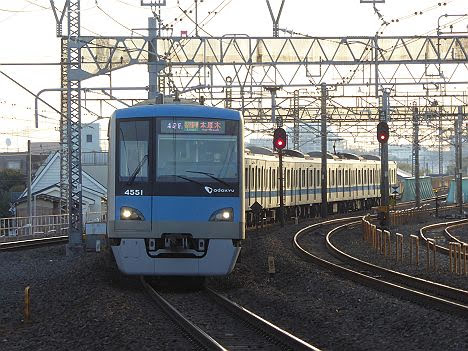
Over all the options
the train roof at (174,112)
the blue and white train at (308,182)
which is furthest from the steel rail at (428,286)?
the blue and white train at (308,182)

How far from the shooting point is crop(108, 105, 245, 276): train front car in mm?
13625

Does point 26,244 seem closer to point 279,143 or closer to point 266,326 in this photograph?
point 279,143

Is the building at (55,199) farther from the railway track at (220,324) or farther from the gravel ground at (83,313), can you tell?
the railway track at (220,324)

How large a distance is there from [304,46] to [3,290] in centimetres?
1353

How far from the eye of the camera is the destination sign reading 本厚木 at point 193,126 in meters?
14.0

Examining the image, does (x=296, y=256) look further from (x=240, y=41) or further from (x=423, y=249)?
(x=240, y=41)

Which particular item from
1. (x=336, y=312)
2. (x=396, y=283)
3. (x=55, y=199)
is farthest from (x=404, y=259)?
(x=55, y=199)

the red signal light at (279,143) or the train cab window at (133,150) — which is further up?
the red signal light at (279,143)

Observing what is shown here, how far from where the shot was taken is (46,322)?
11.1 m

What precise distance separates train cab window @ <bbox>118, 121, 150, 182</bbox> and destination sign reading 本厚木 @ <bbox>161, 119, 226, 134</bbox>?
312 millimetres

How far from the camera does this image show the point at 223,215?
45.2 feet

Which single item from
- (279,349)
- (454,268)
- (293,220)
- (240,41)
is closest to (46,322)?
(279,349)

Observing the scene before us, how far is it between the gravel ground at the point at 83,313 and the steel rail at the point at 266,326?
A: 940 millimetres

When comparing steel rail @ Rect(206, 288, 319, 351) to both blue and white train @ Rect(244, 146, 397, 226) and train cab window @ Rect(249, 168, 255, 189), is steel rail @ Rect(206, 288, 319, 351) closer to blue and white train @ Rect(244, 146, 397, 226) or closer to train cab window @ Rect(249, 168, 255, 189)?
blue and white train @ Rect(244, 146, 397, 226)
